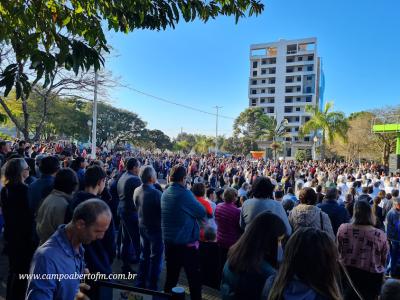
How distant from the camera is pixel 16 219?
3.51 m

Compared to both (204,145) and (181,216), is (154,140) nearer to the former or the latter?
(204,145)

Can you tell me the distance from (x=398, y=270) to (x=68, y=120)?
126 ft

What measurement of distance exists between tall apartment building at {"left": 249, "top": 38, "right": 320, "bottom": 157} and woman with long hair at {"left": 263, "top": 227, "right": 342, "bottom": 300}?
2634 inches

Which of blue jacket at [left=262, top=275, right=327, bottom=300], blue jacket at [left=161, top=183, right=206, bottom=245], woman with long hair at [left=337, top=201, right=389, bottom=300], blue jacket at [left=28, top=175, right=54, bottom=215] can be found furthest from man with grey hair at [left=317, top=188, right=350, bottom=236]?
blue jacket at [left=28, top=175, right=54, bottom=215]

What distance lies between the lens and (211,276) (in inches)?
189

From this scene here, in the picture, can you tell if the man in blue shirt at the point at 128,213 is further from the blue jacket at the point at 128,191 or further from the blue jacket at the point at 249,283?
the blue jacket at the point at 249,283

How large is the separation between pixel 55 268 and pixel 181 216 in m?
2.07

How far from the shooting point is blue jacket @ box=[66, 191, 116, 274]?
2.83 meters

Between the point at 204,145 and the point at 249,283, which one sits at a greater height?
the point at 204,145

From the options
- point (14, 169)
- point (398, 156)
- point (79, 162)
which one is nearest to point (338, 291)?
point (14, 169)

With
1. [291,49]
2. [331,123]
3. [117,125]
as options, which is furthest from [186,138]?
[331,123]

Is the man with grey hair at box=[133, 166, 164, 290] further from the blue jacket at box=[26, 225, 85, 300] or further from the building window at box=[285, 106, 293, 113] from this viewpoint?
the building window at box=[285, 106, 293, 113]

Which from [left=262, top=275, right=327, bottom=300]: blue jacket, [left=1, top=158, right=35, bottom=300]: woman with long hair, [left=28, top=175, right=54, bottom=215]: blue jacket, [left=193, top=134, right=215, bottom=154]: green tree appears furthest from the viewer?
[left=193, top=134, right=215, bottom=154]: green tree

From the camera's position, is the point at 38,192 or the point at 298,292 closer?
the point at 298,292
